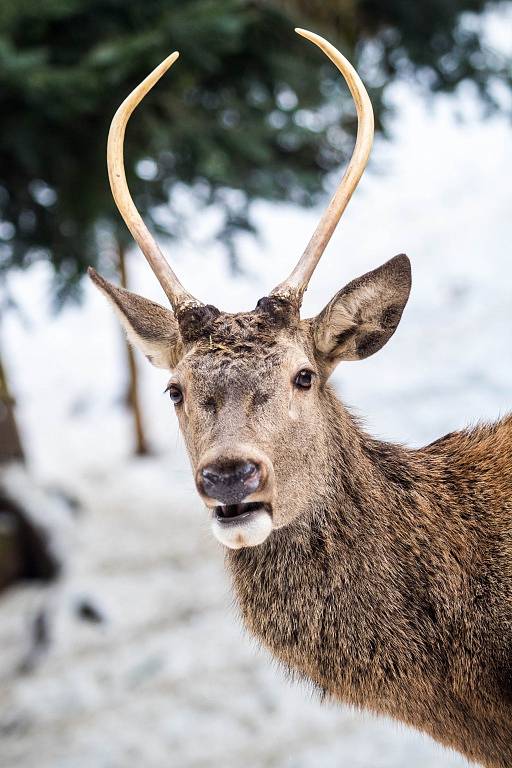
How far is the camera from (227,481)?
7.29ft

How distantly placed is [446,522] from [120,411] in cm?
785

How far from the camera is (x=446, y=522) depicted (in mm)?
2795

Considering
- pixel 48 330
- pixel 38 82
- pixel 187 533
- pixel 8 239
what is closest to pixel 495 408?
pixel 187 533

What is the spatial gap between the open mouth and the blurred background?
1.12m

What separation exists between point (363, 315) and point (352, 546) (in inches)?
29.3

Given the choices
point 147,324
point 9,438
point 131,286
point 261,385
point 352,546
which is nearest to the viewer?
point 261,385

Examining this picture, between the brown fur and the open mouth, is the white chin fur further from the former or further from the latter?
the brown fur

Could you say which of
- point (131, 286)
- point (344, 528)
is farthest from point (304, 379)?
point (131, 286)

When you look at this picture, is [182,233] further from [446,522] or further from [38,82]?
[446,522]

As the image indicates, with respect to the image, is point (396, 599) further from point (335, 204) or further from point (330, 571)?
point (335, 204)

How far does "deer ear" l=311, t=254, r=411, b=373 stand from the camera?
2615mm

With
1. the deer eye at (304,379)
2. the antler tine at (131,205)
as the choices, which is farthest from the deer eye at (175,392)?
the deer eye at (304,379)

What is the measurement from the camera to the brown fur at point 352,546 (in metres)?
2.55

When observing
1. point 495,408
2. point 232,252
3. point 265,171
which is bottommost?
point 495,408
